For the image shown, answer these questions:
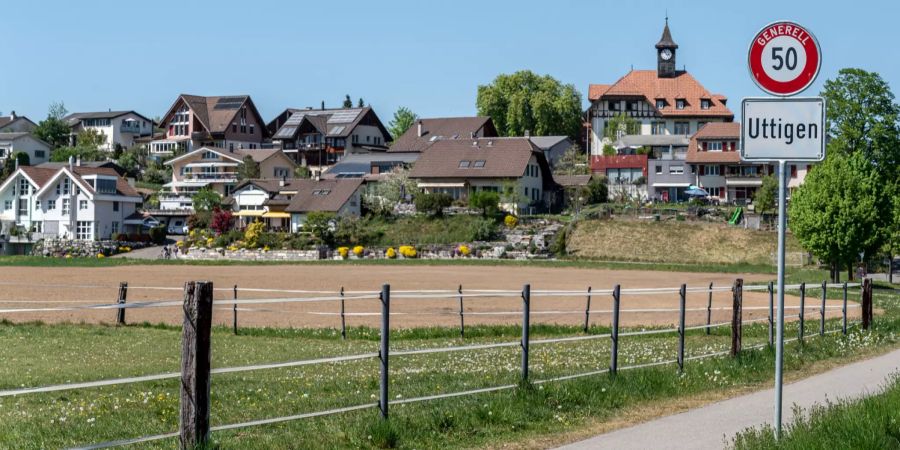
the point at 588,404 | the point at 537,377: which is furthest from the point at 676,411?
the point at 537,377

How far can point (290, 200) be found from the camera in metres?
107

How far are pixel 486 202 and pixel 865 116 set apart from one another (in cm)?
3076

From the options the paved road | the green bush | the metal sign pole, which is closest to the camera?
the metal sign pole

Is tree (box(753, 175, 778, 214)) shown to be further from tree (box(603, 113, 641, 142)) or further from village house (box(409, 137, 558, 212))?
tree (box(603, 113, 641, 142))

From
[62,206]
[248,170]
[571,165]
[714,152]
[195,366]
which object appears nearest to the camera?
[195,366]

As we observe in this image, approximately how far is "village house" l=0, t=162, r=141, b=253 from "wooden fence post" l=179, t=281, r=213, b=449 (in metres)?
100

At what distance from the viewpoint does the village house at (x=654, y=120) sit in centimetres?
11519

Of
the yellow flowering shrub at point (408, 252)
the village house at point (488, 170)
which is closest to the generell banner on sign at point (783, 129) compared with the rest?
the yellow flowering shrub at point (408, 252)

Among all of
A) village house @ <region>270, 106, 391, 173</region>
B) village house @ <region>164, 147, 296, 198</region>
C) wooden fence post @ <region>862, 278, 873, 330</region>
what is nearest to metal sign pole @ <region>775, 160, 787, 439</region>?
wooden fence post @ <region>862, 278, 873, 330</region>

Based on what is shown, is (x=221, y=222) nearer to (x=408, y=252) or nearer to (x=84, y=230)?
(x=84, y=230)

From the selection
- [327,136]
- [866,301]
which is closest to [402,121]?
[327,136]

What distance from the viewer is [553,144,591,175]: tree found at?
122m

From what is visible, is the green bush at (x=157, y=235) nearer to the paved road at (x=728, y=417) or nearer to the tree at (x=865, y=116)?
the tree at (x=865, y=116)

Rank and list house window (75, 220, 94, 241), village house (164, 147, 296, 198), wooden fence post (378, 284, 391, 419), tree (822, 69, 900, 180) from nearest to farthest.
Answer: wooden fence post (378, 284, 391, 419)
tree (822, 69, 900, 180)
house window (75, 220, 94, 241)
village house (164, 147, 296, 198)
